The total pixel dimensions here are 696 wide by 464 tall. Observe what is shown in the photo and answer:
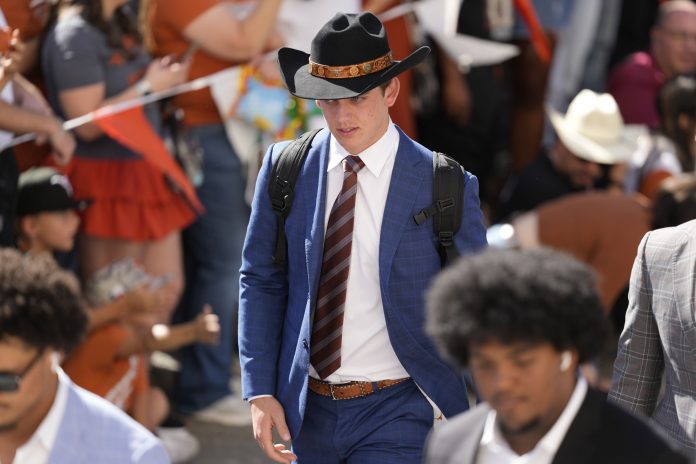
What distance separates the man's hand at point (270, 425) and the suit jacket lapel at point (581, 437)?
1491 mm

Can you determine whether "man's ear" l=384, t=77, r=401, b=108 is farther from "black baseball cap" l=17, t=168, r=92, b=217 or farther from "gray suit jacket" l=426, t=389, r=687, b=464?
"black baseball cap" l=17, t=168, r=92, b=217

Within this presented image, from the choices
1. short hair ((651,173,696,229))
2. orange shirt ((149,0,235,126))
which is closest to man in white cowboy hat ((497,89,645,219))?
short hair ((651,173,696,229))

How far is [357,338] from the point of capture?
4367 mm

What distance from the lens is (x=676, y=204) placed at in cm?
639

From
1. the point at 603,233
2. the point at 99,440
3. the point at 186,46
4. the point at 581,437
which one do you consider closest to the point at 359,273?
the point at 99,440

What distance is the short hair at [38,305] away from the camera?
3398 millimetres

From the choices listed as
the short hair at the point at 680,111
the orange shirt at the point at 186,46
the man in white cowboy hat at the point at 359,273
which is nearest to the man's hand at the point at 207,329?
the orange shirt at the point at 186,46

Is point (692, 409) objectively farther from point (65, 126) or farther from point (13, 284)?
point (65, 126)

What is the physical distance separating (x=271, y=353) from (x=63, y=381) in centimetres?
110

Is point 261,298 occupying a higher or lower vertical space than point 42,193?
higher

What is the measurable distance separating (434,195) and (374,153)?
0.24 metres

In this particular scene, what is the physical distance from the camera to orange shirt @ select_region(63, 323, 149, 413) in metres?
6.11

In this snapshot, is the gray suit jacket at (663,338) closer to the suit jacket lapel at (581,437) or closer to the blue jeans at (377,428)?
the blue jeans at (377,428)

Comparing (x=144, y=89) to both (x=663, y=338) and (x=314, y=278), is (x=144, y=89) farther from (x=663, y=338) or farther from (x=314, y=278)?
(x=663, y=338)
